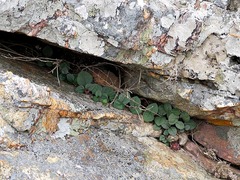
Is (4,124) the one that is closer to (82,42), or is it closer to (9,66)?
(9,66)

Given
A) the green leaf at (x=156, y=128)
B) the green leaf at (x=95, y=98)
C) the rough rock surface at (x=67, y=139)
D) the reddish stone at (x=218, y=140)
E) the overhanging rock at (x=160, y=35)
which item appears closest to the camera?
the rough rock surface at (x=67, y=139)

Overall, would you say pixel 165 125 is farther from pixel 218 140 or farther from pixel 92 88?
pixel 92 88

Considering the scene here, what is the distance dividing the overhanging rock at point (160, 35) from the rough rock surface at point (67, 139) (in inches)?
16.1

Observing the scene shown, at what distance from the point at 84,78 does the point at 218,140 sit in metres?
1.30

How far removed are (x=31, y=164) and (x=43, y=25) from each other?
3.19 ft

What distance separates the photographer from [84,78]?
10.2 ft

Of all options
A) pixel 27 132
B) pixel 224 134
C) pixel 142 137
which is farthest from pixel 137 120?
pixel 27 132

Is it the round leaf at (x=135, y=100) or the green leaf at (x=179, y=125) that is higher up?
the round leaf at (x=135, y=100)

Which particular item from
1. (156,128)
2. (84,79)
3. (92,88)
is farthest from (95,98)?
(156,128)

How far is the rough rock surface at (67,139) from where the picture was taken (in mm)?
2287

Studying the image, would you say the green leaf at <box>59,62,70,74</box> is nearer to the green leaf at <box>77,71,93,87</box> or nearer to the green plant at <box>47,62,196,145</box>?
the green plant at <box>47,62,196,145</box>

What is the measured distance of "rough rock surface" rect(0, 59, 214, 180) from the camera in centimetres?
229

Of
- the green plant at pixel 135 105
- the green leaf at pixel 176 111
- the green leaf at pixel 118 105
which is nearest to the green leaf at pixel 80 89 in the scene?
the green plant at pixel 135 105

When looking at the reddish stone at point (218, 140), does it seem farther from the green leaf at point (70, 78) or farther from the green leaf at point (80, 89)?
the green leaf at point (70, 78)
